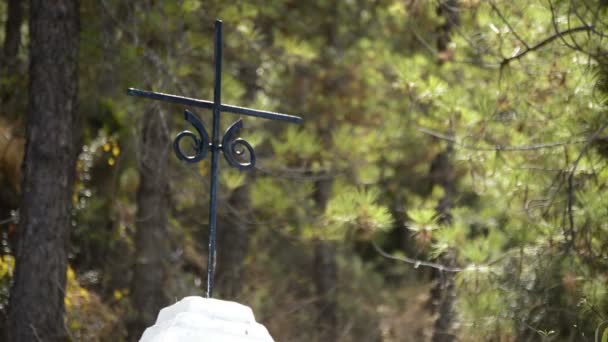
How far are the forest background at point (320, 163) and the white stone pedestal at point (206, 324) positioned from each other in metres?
1.74

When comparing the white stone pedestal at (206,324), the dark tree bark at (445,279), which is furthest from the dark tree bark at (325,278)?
the white stone pedestal at (206,324)

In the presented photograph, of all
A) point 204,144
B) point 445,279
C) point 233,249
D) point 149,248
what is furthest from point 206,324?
point 233,249

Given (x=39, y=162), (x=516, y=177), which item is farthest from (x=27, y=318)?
(x=516, y=177)

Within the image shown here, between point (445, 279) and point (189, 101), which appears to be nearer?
point (189, 101)

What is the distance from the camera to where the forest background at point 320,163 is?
5.07 metres

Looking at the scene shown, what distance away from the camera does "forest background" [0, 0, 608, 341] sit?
507 centimetres

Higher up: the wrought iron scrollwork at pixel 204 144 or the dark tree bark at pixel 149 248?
the wrought iron scrollwork at pixel 204 144

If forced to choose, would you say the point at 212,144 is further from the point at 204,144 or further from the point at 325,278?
the point at 325,278

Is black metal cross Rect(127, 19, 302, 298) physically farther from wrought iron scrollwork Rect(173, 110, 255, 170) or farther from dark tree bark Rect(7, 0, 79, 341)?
dark tree bark Rect(7, 0, 79, 341)

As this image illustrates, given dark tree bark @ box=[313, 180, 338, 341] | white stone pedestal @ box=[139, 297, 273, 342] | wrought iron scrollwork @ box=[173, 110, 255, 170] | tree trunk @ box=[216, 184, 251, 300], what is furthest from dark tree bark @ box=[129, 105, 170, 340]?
white stone pedestal @ box=[139, 297, 273, 342]

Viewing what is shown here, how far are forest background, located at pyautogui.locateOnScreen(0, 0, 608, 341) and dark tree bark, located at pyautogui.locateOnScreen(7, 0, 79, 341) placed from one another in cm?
1

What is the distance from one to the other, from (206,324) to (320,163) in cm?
718

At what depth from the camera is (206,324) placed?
114 inches

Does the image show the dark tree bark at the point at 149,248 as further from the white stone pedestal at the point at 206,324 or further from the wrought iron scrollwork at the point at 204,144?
the white stone pedestal at the point at 206,324
